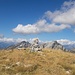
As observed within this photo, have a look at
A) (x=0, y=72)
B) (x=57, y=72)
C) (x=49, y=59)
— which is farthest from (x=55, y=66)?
(x=0, y=72)

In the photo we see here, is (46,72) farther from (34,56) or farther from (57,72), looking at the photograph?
(34,56)

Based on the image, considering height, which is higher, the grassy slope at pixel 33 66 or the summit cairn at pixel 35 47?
the summit cairn at pixel 35 47

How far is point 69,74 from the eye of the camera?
25.9 meters

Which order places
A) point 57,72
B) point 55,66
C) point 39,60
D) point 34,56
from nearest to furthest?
point 57,72 → point 55,66 → point 39,60 → point 34,56

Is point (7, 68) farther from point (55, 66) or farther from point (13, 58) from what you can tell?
point (55, 66)

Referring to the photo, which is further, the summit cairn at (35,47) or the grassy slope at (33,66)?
the summit cairn at (35,47)

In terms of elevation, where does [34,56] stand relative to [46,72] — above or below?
above

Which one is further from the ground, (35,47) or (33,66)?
(35,47)

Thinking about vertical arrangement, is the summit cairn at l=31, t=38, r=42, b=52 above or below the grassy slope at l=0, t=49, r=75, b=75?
above

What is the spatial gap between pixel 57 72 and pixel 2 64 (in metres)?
8.66

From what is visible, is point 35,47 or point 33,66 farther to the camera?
point 35,47

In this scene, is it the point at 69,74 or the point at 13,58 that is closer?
the point at 69,74

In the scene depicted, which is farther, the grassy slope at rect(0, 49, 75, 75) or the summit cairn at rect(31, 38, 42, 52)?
the summit cairn at rect(31, 38, 42, 52)

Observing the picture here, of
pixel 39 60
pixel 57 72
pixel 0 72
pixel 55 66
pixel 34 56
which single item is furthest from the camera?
pixel 34 56
